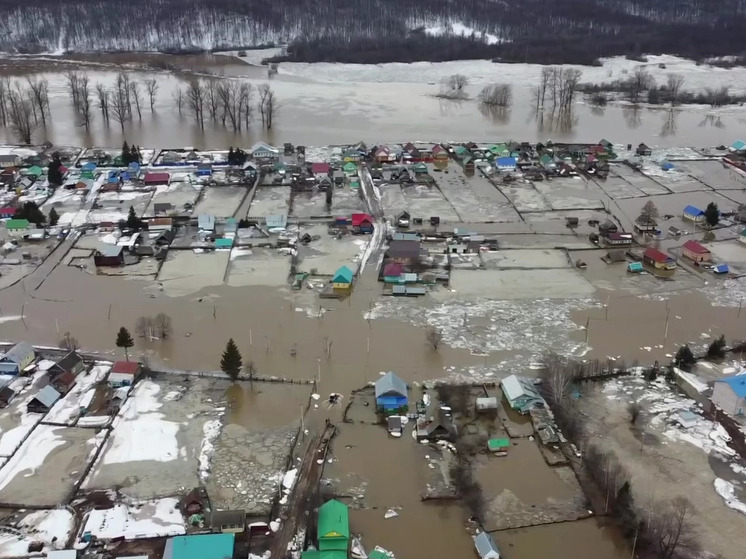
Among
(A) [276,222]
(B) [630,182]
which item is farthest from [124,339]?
(B) [630,182]

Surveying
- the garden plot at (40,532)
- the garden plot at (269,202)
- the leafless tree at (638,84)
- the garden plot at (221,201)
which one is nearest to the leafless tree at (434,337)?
the garden plot at (40,532)

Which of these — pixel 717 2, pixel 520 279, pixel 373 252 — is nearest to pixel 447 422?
pixel 520 279

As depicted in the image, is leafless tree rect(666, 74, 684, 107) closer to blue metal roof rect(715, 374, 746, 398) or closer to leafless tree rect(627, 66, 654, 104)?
leafless tree rect(627, 66, 654, 104)

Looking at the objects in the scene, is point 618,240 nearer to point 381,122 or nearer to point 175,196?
point 175,196

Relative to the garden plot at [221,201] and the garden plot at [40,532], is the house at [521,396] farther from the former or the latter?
the garden plot at [221,201]

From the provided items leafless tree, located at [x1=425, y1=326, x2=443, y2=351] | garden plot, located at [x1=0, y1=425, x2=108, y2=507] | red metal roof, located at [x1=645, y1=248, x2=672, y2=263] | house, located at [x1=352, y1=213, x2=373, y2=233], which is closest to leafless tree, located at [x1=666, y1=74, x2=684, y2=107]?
red metal roof, located at [x1=645, y1=248, x2=672, y2=263]

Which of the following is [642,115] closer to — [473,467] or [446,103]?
[446,103]
